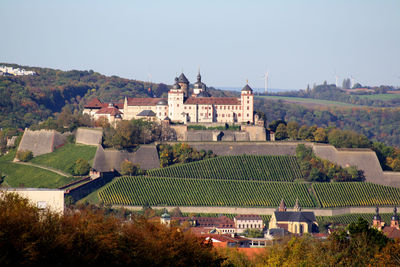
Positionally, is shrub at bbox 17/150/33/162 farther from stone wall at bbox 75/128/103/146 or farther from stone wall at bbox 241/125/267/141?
stone wall at bbox 241/125/267/141

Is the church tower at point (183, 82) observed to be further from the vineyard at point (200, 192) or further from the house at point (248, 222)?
the house at point (248, 222)

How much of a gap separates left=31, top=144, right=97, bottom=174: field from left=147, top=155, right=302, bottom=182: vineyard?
6.78 metres

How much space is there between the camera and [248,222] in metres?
72.0

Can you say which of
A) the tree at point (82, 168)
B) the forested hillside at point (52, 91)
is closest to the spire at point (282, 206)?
the tree at point (82, 168)

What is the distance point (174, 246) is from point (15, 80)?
115 meters

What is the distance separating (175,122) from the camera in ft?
294

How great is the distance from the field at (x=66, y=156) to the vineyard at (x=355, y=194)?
66.2 ft

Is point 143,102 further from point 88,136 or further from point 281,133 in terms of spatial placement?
point 281,133

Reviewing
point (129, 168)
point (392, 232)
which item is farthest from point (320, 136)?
point (392, 232)

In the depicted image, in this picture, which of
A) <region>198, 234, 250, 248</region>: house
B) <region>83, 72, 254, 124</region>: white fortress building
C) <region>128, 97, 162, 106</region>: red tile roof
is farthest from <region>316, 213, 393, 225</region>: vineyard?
<region>128, 97, 162, 106</region>: red tile roof

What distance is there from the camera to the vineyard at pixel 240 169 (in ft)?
271

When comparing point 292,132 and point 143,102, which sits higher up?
point 143,102

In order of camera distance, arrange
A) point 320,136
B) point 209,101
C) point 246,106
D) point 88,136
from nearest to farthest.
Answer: point 88,136 → point 209,101 → point 320,136 → point 246,106

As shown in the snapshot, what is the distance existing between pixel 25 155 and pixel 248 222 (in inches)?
1084
